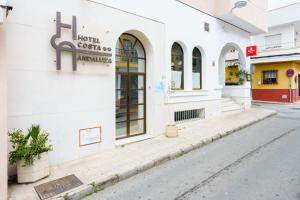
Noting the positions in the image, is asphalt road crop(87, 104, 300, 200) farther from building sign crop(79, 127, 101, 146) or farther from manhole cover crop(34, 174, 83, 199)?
building sign crop(79, 127, 101, 146)

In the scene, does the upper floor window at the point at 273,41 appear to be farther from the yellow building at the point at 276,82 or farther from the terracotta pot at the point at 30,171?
the terracotta pot at the point at 30,171

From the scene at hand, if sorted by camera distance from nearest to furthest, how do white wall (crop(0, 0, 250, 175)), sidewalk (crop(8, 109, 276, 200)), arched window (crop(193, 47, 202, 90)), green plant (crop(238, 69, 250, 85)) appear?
sidewalk (crop(8, 109, 276, 200))
white wall (crop(0, 0, 250, 175))
arched window (crop(193, 47, 202, 90))
green plant (crop(238, 69, 250, 85))

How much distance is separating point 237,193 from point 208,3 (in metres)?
8.60

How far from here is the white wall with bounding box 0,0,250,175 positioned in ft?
14.8

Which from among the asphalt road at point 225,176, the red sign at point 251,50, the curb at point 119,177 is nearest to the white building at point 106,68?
the curb at point 119,177

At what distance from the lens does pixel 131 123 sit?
7.18 meters

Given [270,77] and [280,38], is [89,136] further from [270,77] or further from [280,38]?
[280,38]

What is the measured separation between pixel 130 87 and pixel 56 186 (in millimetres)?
3812

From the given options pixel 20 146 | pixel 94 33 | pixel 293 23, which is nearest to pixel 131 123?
pixel 94 33

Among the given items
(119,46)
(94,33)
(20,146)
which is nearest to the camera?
(20,146)

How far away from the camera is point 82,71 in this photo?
5445 millimetres

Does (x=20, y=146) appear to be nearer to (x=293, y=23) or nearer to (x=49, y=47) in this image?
(x=49, y=47)

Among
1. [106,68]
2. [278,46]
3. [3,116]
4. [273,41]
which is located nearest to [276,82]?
[278,46]

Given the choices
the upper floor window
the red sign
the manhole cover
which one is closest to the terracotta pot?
the manhole cover
